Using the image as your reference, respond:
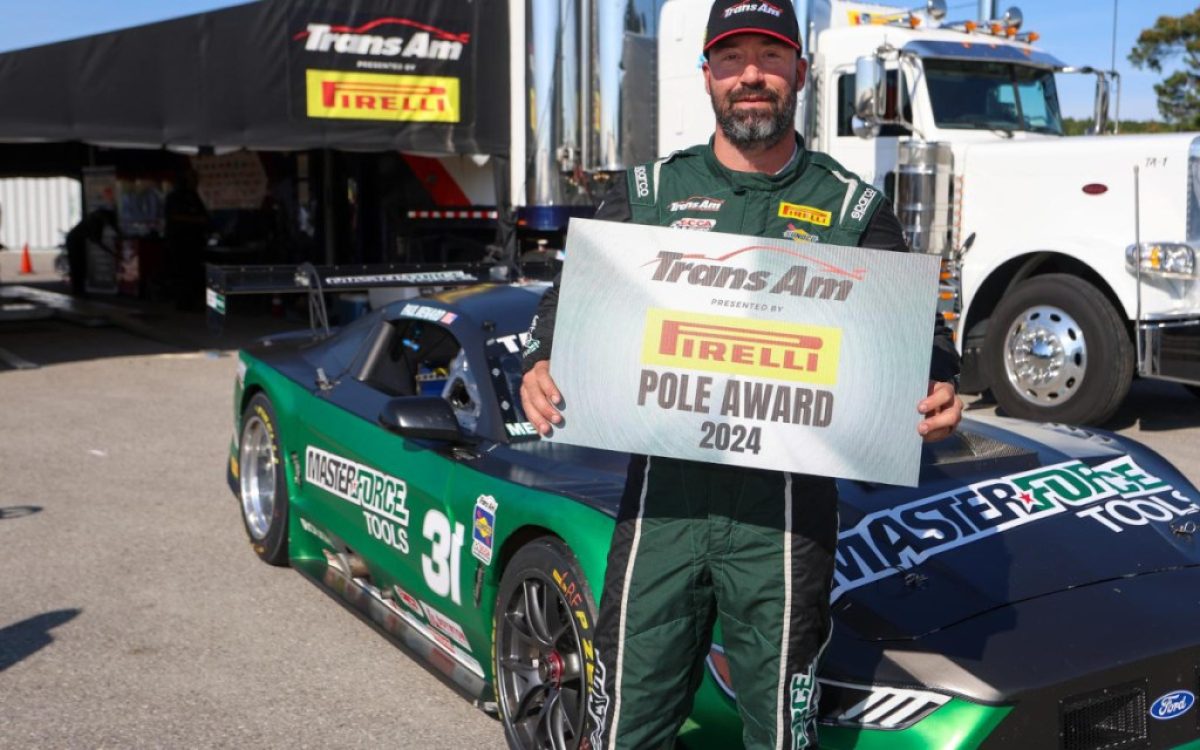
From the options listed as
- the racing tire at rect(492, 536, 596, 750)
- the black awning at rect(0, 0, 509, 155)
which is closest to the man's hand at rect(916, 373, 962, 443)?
the racing tire at rect(492, 536, 596, 750)

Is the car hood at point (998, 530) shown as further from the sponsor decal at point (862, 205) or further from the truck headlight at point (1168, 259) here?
the truck headlight at point (1168, 259)

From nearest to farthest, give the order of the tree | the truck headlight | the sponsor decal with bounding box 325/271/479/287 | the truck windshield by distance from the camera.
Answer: the sponsor decal with bounding box 325/271/479/287
the truck headlight
the truck windshield
the tree

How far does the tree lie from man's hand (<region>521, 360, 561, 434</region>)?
2619 cm

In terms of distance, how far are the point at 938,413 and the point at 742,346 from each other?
1.22 feet

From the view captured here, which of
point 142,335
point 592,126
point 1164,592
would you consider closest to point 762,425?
point 1164,592

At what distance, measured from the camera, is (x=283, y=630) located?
4.62 meters

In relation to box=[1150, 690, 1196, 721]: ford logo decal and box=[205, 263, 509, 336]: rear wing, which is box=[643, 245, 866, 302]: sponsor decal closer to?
box=[1150, 690, 1196, 721]: ford logo decal

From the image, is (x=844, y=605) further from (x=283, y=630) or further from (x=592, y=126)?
(x=592, y=126)

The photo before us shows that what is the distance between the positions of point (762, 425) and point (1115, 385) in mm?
6163

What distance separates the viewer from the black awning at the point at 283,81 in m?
11.4

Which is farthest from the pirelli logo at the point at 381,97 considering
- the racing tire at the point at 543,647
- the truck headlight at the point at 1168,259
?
the racing tire at the point at 543,647

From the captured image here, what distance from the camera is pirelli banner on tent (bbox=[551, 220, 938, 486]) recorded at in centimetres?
228

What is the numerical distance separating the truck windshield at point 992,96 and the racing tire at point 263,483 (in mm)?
5543

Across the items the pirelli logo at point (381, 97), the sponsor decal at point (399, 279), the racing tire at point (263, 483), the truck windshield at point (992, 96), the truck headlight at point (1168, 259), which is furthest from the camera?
the pirelli logo at point (381, 97)
